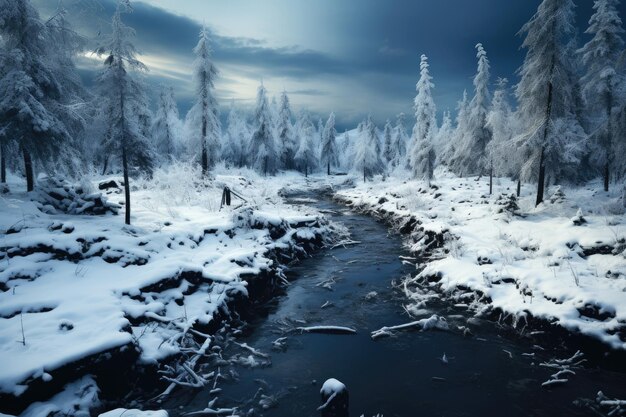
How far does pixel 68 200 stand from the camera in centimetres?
1530

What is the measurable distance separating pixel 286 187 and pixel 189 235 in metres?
34.2

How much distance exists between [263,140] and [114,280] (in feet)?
156

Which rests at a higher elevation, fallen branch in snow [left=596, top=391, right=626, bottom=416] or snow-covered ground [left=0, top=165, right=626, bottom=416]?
snow-covered ground [left=0, top=165, right=626, bottom=416]

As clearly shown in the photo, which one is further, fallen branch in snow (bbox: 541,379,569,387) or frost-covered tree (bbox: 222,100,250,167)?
frost-covered tree (bbox: 222,100,250,167)

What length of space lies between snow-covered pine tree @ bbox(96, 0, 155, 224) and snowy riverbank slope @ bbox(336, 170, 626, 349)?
43.0ft

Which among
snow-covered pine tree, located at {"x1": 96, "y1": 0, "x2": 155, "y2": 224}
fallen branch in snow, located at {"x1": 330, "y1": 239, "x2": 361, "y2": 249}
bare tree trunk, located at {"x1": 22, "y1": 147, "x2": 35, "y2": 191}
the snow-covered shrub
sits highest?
snow-covered pine tree, located at {"x1": 96, "y1": 0, "x2": 155, "y2": 224}

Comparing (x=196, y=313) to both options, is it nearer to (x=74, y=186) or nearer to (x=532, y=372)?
(x=532, y=372)

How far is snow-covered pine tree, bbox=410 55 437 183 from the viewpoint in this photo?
36.7 m

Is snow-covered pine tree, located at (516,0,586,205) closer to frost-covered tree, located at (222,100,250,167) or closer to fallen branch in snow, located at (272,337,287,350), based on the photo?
fallen branch in snow, located at (272,337,287,350)

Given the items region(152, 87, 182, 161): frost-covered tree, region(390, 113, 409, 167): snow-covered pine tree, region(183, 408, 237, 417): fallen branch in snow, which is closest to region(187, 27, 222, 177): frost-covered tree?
region(152, 87, 182, 161): frost-covered tree

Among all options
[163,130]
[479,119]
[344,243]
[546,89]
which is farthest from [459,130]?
[163,130]

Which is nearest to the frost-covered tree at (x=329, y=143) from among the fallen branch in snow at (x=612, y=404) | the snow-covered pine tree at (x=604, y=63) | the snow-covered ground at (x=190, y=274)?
the snow-covered pine tree at (x=604, y=63)

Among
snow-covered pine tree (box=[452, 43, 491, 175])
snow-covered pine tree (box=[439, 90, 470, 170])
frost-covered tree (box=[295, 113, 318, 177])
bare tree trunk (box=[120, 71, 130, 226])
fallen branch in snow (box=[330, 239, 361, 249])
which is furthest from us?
frost-covered tree (box=[295, 113, 318, 177])

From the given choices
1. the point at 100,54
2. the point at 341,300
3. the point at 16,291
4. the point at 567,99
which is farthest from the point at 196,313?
the point at 567,99
